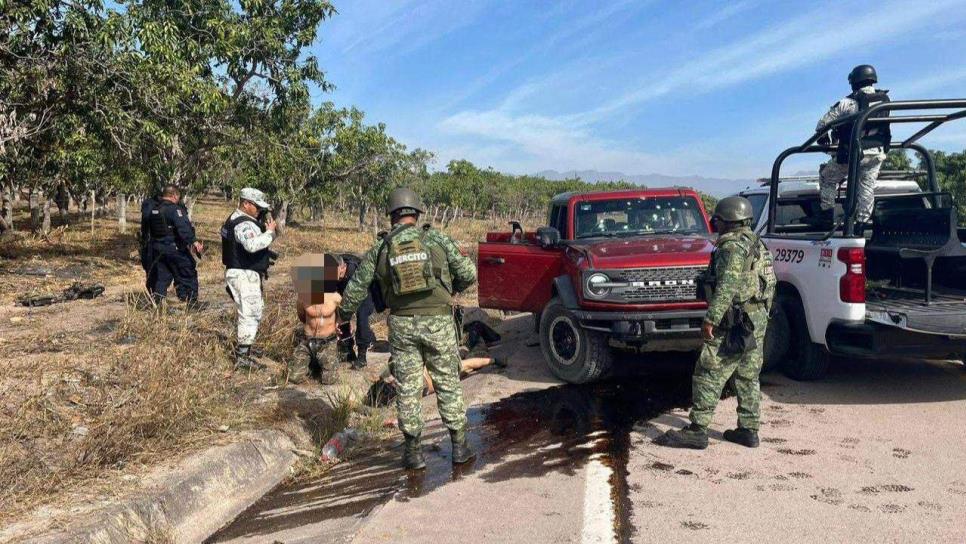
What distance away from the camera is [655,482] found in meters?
3.73

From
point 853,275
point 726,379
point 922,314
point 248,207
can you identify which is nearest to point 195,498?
point 248,207

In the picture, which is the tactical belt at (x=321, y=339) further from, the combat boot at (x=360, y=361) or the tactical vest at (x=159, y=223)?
the tactical vest at (x=159, y=223)

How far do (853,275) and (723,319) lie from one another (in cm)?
139

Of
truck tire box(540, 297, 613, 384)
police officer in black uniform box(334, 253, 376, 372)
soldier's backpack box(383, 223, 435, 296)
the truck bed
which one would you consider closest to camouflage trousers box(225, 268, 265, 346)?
police officer in black uniform box(334, 253, 376, 372)

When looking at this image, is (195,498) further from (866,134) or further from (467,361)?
(866,134)

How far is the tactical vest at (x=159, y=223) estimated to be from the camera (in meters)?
7.62

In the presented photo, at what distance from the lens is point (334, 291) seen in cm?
566

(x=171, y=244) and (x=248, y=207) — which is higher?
(x=248, y=207)

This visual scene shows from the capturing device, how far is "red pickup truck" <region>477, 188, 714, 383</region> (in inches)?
217

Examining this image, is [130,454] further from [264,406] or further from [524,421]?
[524,421]

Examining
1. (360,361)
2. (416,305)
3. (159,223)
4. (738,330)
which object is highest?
(159,223)

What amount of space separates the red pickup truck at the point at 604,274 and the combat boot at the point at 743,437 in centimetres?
115

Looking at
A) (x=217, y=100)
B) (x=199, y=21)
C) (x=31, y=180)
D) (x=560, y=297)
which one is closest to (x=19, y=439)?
(x=560, y=297)

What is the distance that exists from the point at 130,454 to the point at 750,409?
379cm
